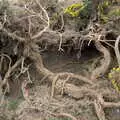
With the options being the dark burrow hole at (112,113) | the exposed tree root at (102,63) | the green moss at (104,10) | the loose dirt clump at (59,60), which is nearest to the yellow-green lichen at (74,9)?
the loose dirt clump at (59,60)

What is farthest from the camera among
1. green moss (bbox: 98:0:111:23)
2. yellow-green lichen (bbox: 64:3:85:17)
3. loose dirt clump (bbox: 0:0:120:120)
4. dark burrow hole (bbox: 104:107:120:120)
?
yellow-green lichen (bbox: 64:3:85:17)

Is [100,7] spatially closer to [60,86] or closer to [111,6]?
[111,6]

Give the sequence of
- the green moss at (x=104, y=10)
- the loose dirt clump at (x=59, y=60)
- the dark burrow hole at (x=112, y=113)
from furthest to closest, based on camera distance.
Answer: the green moss at (x=104, y=10) → the loose dirt clump at (x=59, y=60) → the dark burrow hole at (x=112, y=113)

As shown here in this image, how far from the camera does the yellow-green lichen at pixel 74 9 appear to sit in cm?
526

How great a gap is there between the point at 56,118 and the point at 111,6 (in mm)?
2211

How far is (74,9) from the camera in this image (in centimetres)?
539

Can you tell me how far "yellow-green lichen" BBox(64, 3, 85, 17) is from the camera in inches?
207

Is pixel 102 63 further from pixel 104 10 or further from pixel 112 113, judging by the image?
pixel 104 10

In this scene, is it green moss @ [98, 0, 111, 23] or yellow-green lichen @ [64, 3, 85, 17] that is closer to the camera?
green moss @ [98, 0, 111, 23]

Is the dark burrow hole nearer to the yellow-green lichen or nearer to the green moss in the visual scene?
the green moss

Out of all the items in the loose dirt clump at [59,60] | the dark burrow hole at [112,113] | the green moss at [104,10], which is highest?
the green moss at [104,10]

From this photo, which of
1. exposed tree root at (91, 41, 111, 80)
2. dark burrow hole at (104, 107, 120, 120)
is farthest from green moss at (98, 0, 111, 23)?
dark burrow hole at (104, 107, 120, 120)

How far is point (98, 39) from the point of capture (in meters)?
4.78

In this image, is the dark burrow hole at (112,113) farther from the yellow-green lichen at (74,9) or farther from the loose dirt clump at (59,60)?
the yellow-green lichen at (74,9)
